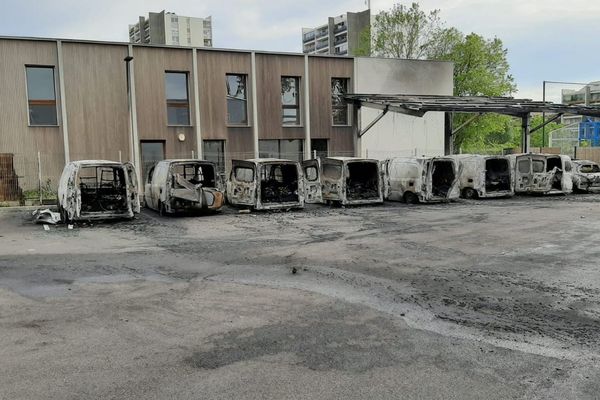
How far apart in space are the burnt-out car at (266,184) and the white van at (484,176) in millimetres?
6941

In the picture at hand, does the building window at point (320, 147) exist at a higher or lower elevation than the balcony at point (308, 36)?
lower

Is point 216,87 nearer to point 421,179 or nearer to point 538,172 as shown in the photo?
point 421,179

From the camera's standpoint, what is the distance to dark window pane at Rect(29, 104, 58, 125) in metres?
22.0

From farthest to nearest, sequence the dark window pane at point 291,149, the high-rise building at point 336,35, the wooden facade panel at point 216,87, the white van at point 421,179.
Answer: the high-rise building at point 336,35, the dark window pane at point 291,149, the wooden facade panel at point 216,87, the white van at point 421,179

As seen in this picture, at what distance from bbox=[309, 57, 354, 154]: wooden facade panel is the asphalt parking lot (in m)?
15.5

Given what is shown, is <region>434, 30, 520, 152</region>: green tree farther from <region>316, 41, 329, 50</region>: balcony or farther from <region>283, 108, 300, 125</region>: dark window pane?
<region>316, 41, 329, 50</region>: balcony

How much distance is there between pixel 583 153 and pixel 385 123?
17.1m

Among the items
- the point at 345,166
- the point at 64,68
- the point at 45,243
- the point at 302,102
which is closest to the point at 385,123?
the point at 302,102

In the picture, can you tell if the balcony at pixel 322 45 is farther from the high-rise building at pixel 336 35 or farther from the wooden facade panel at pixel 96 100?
the wooden facade panel at pixel 96 100

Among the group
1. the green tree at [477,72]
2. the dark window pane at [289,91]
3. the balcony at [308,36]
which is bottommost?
the dark window pane at [289,91]

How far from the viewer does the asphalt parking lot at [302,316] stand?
14.4 feet

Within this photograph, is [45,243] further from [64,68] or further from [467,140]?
[467,140]

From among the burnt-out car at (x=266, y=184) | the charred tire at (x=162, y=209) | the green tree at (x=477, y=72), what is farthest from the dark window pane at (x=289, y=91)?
the green tree at (x=477, y=72)

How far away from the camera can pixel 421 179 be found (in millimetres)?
19547
